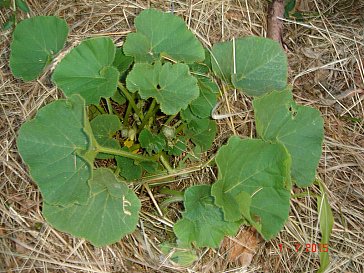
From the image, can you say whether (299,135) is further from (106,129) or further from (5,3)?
(5,3)

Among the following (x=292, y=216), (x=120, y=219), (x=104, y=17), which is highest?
(x=104, y=17)

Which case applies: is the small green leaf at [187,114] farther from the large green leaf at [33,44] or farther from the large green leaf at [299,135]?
the large green leaf at [33,44]

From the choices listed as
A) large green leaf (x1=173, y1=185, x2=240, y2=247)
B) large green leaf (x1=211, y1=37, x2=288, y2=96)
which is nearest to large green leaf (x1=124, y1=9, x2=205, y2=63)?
large green leaf (x1=211, y1=37, x2=288, y2=96)

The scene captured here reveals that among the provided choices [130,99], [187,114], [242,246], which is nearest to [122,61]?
[130,99]

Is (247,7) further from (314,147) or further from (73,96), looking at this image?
(73,96)

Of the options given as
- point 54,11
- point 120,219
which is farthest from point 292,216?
point 54,11

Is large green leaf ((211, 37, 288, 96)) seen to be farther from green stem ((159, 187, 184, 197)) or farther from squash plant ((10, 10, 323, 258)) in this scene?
green stem ((159, 187, 184, 197))
